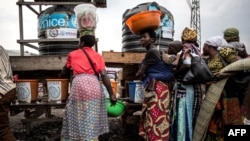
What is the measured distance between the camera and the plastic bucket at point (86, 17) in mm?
4168

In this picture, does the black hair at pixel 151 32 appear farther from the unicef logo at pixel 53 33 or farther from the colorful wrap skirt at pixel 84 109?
the unicef logo at pixel 53 33

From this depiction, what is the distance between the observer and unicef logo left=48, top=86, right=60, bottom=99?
4309 millimetres

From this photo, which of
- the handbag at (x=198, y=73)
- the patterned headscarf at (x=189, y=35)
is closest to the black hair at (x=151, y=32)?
the patterned headscarf at (x=189, y=35)

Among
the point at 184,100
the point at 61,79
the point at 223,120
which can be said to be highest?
the point at 61,79

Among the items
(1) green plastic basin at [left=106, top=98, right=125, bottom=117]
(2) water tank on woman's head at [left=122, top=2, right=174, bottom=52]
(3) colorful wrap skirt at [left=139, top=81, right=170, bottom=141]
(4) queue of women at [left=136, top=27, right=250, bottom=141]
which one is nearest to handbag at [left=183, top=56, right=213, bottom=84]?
(4) queue of women at [left=136, top=27, right=250, bottom=141]

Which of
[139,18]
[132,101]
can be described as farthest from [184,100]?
[139,18]

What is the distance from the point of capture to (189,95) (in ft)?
13.0

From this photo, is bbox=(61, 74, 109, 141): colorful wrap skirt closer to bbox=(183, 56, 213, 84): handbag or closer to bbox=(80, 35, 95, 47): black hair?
bbox=(80, 35, 95, 47): black hair

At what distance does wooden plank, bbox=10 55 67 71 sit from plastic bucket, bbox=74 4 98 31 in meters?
0.87

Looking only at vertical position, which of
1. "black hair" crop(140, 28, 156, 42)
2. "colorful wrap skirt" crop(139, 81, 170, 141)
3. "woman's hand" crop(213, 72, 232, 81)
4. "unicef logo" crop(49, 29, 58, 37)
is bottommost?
"colorful wrap skirt" crop(139, 81, 170, 141)

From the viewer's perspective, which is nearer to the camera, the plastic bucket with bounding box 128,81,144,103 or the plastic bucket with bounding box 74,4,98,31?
the plastic bucket with bounding box 74,4,98,31

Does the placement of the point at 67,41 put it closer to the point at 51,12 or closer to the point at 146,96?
the point at 51,12

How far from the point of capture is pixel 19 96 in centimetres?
438

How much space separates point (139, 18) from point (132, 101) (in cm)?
128
